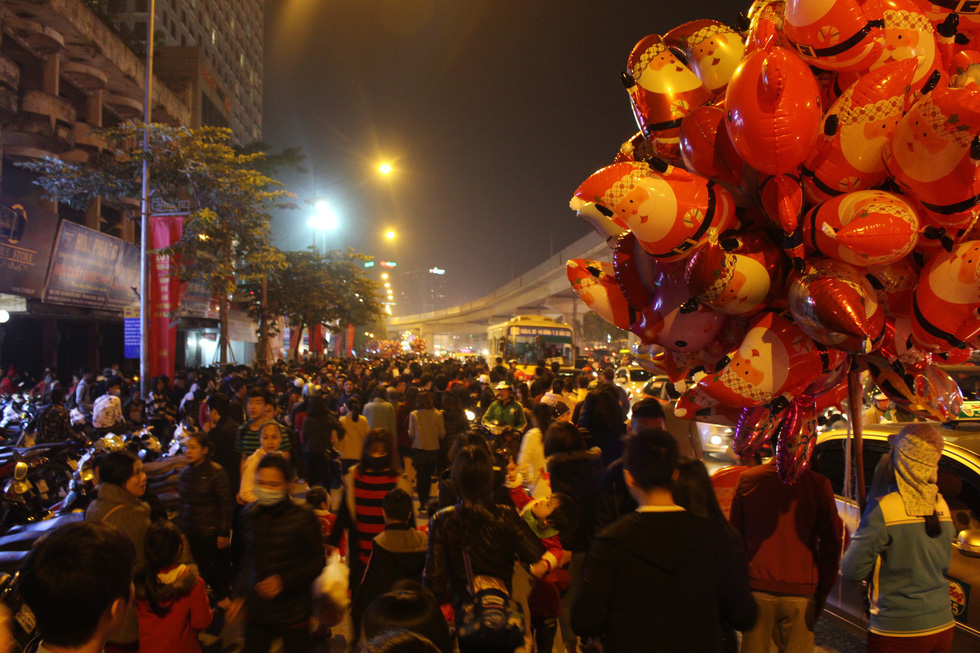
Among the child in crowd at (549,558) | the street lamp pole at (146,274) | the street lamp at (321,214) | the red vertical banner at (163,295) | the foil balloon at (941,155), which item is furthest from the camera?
the street lamp at (321,214)

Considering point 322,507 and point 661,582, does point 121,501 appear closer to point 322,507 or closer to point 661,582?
point 322,507

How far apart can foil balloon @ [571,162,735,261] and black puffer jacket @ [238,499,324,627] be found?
231 cm

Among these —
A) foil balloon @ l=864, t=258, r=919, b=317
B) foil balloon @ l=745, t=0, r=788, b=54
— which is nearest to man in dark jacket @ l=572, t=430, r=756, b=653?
foil balloon @ l=864, t=258, r=919, b=317

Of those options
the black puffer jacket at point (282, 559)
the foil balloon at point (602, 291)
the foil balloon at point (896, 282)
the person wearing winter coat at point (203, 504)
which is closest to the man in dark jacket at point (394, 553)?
the black puffer jacket at point (282, 559)

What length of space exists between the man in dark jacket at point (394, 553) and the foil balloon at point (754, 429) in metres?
1.89

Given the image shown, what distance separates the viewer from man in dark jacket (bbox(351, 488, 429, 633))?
3.55 metres

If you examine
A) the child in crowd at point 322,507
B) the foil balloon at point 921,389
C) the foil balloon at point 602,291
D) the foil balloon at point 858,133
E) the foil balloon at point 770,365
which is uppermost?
the foil balloon at point 858,133

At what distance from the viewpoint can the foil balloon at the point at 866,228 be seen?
9.10 ft

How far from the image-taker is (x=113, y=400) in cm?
1020

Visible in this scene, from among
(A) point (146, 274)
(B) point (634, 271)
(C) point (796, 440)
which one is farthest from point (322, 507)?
(A) point (146, 274)

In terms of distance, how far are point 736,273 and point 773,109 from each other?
2.41ft

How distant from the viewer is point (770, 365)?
305 cm

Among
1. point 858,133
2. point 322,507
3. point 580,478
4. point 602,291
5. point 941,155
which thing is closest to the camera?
point 941,155

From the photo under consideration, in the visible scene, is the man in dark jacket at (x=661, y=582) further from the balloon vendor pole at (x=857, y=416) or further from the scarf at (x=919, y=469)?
the balloon vendor pole at (x=857, y=416)
